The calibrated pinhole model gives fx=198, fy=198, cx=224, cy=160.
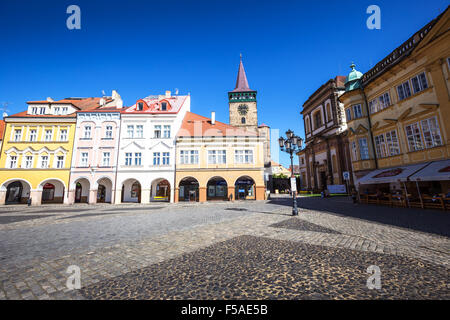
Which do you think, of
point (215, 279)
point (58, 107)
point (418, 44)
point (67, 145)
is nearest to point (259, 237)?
point (215, 279)

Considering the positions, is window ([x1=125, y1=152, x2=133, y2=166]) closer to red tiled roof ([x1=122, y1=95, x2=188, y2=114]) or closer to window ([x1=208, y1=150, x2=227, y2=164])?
red tiled roof ([x1=122, y1=95, x2=188, y2=114])

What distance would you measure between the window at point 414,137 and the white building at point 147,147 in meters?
23.3

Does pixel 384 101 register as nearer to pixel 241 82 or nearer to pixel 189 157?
pixel 189 157

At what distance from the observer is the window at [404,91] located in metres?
15.9

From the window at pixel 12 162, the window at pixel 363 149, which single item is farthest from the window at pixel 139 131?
the window at pixel 363 149

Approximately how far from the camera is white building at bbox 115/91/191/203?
24.9 meters

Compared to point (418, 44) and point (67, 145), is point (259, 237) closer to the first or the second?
point (418, 44)

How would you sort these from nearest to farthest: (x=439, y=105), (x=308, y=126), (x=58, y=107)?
(x=439, y=105), (x=58, y=107), (x=308, y=126)

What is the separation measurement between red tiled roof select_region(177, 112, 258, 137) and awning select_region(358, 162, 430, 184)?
13354 millimetres

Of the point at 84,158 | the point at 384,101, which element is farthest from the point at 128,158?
the point at 384,101

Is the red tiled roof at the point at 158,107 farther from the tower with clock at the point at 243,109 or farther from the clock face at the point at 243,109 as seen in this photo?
the clock face at the point at 243,109

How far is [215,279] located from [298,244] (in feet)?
10.5

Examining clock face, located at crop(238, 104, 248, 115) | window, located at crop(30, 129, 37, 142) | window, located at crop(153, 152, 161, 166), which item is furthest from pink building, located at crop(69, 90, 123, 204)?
clock face, located at crop(238, 104, 248, 115)

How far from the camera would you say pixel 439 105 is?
13.5m
